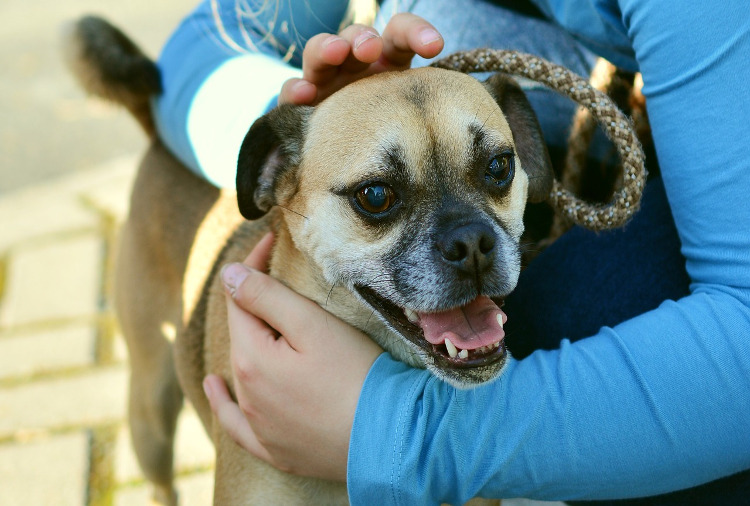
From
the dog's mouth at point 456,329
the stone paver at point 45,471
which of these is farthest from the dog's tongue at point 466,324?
the stone paver at point 45,471

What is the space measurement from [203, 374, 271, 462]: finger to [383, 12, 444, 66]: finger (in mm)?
1008

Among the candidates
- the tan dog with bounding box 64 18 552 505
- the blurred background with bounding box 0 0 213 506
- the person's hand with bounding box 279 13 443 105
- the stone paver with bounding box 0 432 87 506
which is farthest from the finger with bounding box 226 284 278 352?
the stone paver with bounding box 0 432 87 506

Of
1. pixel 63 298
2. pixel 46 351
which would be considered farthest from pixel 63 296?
pixel 46 351

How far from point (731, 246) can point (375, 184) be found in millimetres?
783

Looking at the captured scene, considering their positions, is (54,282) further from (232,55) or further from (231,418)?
(231,418)

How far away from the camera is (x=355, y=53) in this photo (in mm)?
1646

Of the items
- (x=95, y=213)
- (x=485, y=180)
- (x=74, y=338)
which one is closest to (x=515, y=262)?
(x=485, y=180)

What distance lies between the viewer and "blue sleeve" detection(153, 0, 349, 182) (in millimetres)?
2197

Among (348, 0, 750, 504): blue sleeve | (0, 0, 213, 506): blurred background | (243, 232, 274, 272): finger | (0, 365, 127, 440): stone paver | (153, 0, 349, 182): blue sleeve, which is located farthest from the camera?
(0, 365, 127, 440): stone paver

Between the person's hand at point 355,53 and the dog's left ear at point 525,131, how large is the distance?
0.25m

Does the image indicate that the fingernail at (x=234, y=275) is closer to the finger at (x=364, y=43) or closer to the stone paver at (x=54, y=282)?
the finger at (x=364, y=43)

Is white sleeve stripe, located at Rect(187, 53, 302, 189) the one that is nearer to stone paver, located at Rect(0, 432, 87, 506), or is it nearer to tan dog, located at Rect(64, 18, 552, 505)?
tan dog, located at Rect(64, 18, 552, 505)

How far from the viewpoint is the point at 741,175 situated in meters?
1.46

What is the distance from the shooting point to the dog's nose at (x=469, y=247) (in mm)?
1543
